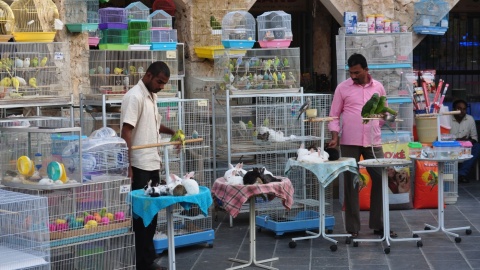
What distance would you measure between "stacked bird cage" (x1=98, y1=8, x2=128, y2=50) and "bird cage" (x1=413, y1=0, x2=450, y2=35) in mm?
4234

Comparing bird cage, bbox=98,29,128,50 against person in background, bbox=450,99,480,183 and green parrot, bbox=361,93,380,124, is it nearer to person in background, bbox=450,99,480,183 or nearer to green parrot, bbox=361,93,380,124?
green parrot, bbox=361,93,380,124

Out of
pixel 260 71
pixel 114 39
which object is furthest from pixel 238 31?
pixel 114 39

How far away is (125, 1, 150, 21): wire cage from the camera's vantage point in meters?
10.6

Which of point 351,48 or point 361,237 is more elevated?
point 351,48

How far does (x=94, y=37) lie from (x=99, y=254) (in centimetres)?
470

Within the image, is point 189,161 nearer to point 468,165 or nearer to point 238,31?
point 238,31

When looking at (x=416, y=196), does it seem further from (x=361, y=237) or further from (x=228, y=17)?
(x=228, y=17)

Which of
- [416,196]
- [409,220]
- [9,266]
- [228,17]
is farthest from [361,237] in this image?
[9,266]

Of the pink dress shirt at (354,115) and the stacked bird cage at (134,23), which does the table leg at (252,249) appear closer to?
the pink dress shirt at (354,115)

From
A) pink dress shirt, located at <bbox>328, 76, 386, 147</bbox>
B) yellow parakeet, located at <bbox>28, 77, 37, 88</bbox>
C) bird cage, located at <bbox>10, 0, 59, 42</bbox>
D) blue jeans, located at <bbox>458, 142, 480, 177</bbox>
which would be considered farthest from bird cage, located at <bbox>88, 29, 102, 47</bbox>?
blue jeans, located at <bbox>458, 142, 480, 177</bbox>

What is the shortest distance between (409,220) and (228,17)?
135 inches

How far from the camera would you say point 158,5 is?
38.8ft

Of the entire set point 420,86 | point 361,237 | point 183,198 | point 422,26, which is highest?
point 422,26

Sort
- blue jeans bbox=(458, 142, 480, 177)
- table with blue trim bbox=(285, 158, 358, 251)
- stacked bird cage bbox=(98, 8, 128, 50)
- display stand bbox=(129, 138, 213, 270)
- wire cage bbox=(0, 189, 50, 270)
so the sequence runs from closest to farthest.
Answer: wire cage bbox=(0, 189, 50, 270) < display stand bbox=(129, 138, 213, 270) < table with blue trim bbox=(285, 158, 358, 251) < stacked bird cage bbox=(98, 8, 128, 50) < blue jeans bbox=(458, 142, 480, 177)
